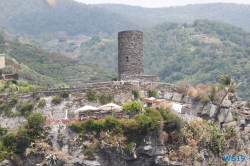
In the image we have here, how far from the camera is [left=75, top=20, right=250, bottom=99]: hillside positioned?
122250 mm

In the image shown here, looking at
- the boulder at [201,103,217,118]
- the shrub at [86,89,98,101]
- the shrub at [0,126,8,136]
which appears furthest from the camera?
the boulder at [201,103,217,118]

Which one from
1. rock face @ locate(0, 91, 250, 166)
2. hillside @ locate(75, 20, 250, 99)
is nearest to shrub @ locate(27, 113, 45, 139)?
rock face @ locate(0, 91, 250, 166)

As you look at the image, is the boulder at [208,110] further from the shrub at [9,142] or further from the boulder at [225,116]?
the shrub at [9,142]

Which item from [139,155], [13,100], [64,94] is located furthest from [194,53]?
[139,155]

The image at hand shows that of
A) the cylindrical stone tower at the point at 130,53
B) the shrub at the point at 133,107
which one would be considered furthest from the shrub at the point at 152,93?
the shrub at the point at 133,107

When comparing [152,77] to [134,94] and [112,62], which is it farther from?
[112,62]

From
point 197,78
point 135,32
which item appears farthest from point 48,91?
point 197,78

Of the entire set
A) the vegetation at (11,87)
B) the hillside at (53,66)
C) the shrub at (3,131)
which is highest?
the vegetation at (11,87)

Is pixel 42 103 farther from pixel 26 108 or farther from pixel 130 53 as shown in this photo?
pixel 130 53

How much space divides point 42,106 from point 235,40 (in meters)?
149

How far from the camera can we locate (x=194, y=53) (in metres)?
152

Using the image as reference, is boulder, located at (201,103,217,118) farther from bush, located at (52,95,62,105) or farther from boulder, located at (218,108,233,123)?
bush, located at (52,95,62,105)

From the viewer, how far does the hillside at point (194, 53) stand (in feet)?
401

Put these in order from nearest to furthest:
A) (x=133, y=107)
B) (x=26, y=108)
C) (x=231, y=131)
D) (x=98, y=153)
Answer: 1. (x=98, y=153)
2. (x=133, y=107)
3. (x=26, y=108)
4. (x=231, y=131)
